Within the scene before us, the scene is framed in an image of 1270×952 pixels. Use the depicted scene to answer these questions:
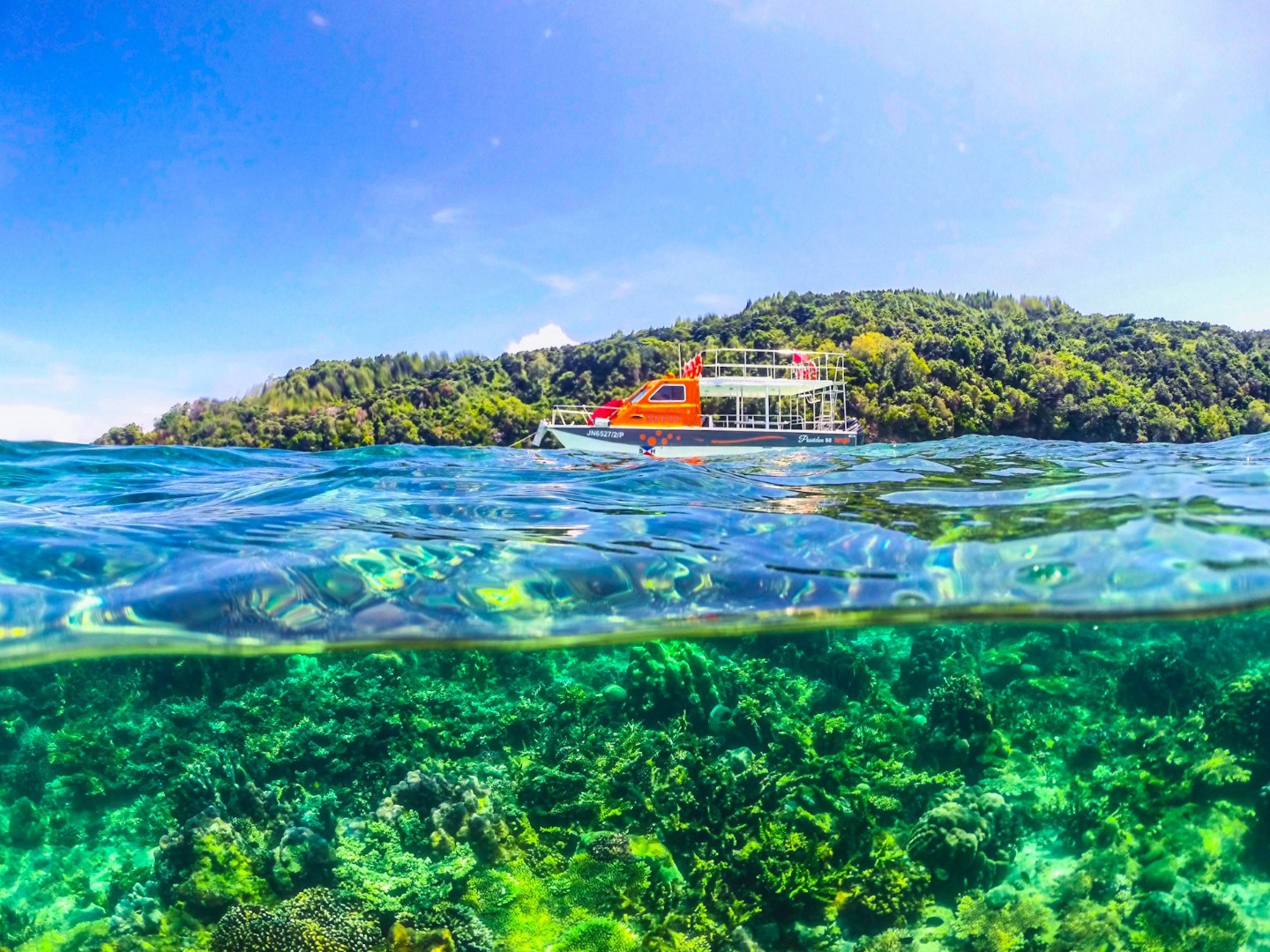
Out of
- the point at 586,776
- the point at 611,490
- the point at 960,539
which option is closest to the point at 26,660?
the point at 586,776

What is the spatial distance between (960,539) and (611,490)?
3.82 metres

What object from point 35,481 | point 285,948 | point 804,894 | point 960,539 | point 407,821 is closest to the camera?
point 285,948

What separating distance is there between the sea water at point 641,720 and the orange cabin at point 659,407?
21414 mm

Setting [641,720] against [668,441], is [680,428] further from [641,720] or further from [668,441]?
[641,720]

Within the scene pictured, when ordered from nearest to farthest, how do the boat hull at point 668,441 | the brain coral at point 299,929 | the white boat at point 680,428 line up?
the brain coral at point 299,929
the boat hull at point 668,441
the white boat at point 680,428

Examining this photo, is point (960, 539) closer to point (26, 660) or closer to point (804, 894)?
point (804, 894)

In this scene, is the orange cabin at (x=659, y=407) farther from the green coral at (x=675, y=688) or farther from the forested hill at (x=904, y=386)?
the forested hill at (x=904, y=386)

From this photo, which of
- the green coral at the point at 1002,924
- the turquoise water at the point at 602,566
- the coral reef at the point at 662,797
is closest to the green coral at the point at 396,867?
the coral reef at the point at 662,797

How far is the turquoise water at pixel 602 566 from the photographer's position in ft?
19.2

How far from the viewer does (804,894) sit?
207 inches

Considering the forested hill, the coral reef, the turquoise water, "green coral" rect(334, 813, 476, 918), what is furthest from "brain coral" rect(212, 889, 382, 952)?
the forested hill

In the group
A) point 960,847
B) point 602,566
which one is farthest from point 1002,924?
point 602,566

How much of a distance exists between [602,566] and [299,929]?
342 centimetres

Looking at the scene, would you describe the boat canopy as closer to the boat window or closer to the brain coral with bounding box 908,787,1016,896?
the boat window
